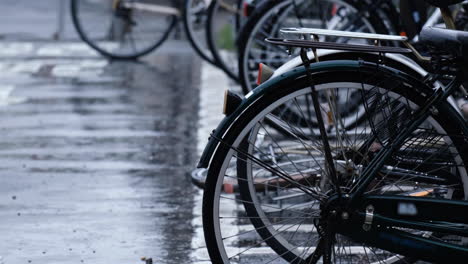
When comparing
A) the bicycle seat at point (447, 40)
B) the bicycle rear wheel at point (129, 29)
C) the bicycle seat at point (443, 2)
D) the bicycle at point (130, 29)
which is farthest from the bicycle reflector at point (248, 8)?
the bicycle seat at point (447, 40)

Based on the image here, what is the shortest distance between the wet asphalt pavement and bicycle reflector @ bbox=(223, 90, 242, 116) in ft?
4.35

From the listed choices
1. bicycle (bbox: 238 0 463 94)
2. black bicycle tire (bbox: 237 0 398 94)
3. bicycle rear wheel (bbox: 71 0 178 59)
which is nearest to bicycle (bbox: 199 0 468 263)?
bicycle (bbox: 238 0 463 94)

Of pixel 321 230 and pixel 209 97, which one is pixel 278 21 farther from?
pixel 321 230

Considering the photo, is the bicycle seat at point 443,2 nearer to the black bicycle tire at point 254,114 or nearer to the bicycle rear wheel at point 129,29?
the black bicycle tire at point 254,114

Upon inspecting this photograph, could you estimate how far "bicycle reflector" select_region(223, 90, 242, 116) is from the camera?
398cm

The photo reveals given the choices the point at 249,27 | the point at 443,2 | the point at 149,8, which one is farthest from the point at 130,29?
the point at 443,2

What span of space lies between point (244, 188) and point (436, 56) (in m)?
1.11

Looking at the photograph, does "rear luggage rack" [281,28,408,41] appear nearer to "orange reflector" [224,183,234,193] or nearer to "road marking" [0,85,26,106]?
"orange reflector" [224,183,234,193]

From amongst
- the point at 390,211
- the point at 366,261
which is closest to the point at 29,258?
the point at 366,261

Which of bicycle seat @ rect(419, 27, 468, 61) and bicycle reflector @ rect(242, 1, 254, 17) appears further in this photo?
bicycle reflector @ rect(242, 1, 254, 17)

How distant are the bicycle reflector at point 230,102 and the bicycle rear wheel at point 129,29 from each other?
8367mm

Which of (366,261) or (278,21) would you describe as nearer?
(366,261)

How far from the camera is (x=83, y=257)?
514 centimetres

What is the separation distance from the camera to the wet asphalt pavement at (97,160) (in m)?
5.42
